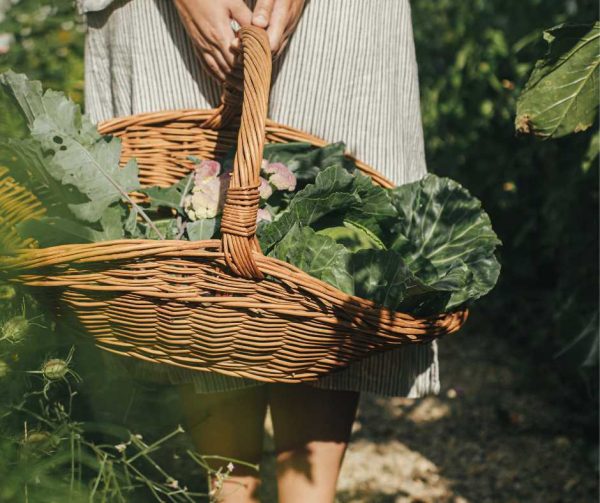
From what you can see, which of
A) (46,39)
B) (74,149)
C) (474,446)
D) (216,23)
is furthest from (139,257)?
(46,39)

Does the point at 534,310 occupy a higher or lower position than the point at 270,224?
lower

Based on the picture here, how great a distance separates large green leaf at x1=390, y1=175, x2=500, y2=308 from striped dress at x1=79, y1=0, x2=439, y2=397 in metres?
0.14

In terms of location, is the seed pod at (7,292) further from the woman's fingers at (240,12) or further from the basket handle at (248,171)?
the woman's fingers at (240,12)

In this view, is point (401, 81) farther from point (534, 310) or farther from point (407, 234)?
point (534, 310)

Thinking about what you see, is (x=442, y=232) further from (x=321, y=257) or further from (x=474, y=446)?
(x=474, y=446)

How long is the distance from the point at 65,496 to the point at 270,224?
0.59m

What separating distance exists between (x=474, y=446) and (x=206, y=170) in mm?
1519

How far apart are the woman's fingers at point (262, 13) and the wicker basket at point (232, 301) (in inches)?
3.4

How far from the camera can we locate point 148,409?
202 centimetres

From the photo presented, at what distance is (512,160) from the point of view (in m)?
3.28

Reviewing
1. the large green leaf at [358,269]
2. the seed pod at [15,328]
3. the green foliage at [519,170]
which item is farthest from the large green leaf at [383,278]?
the green foliage at [519,170]

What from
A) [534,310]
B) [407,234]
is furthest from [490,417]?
[407,234]

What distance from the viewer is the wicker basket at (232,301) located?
4.13ft

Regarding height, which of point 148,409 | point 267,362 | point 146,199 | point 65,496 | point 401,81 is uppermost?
point 401,81
